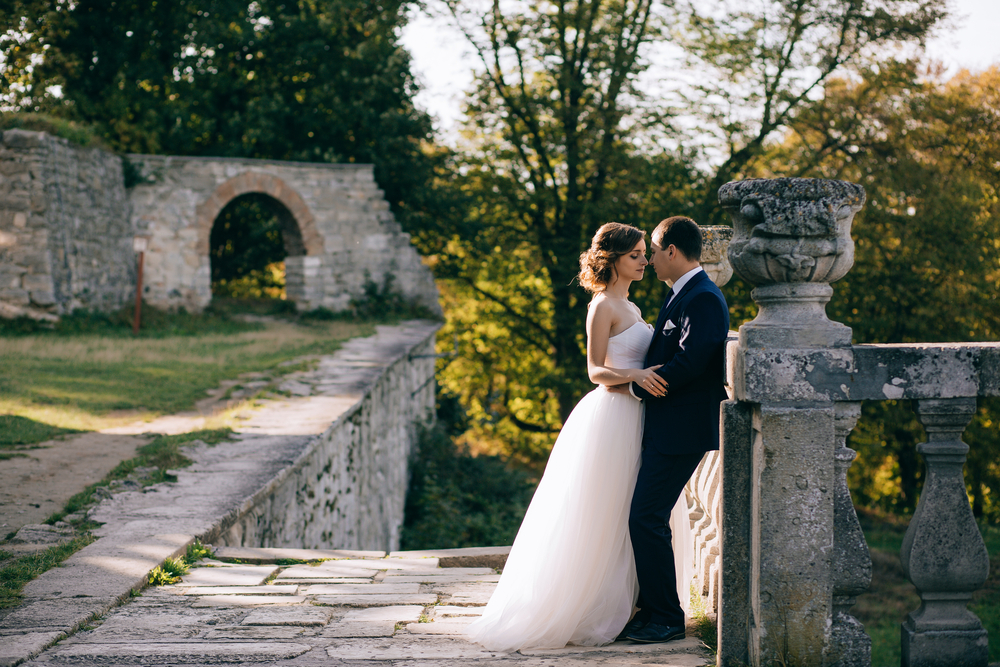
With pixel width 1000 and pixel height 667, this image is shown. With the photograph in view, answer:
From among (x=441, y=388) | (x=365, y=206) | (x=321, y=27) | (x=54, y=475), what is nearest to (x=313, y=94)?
(x=321, y=27)

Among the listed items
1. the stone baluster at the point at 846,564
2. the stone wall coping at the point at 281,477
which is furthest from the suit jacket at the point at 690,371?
the stone wall coping at the point at 281,477

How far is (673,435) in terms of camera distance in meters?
2.95

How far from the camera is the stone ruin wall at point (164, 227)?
459 inches

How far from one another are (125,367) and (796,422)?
27.9 feet

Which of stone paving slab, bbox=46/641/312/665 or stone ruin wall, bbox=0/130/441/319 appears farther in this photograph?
stone ruin wall, bbox=0/130/441/319

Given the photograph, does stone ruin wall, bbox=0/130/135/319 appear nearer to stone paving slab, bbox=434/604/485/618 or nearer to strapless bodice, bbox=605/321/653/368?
stone paving slab, bbox=434/604/485/618

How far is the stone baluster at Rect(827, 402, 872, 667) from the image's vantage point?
237 cm

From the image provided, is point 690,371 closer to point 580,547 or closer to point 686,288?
point 686,288

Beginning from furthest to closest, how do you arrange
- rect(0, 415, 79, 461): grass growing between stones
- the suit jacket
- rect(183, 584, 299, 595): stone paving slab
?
rect(0, 415, 79, 461): grass growing between stones
rect(183, 584, 299, 595): stone paving slab
the suit jacket

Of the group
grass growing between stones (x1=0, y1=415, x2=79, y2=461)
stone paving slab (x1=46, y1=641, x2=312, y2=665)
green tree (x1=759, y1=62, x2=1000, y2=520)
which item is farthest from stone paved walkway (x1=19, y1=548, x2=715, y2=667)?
green tree (x1=759, y1=62, x2=1000, y2=520)

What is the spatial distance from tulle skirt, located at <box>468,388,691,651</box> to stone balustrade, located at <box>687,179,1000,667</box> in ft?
2.18

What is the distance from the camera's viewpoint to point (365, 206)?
16234 mm

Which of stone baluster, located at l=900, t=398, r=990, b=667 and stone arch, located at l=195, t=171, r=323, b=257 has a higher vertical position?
stone arch, located at l=195, t=171, r=323, b=257

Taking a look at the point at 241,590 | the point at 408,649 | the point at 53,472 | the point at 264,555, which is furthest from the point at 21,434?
the point at 408,649
